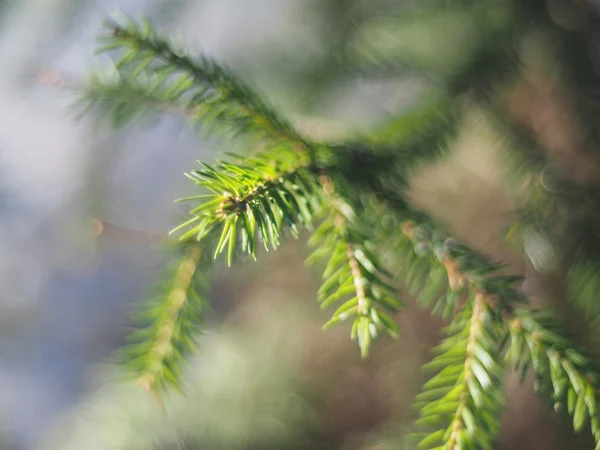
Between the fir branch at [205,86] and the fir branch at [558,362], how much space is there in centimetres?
13

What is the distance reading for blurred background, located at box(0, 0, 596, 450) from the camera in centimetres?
44

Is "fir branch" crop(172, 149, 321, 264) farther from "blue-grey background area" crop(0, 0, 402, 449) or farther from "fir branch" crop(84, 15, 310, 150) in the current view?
"blue-grey background area" crop(0, 0, 402, 449)

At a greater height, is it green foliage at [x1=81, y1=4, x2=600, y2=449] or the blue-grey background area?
the blue-grey background area

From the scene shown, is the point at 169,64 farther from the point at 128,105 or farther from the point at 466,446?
the point at 466,446

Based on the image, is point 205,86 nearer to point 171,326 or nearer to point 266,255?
point 171,326

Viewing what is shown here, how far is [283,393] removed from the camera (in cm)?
49

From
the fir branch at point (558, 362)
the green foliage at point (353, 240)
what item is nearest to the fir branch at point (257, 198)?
the green foliage at point (353, 240)

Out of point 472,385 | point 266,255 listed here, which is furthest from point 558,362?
point 266,255

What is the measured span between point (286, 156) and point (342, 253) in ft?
0.18

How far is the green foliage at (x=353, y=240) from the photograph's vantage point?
224mm

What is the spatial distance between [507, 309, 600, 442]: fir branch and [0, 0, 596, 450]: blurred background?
15 centimetres

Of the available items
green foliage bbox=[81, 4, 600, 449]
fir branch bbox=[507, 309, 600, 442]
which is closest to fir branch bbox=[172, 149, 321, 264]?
green foliage bbox=[81, 4, 600, 449]

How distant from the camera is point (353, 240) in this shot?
9.5 inches

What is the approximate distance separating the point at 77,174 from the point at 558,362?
53 centimetres
